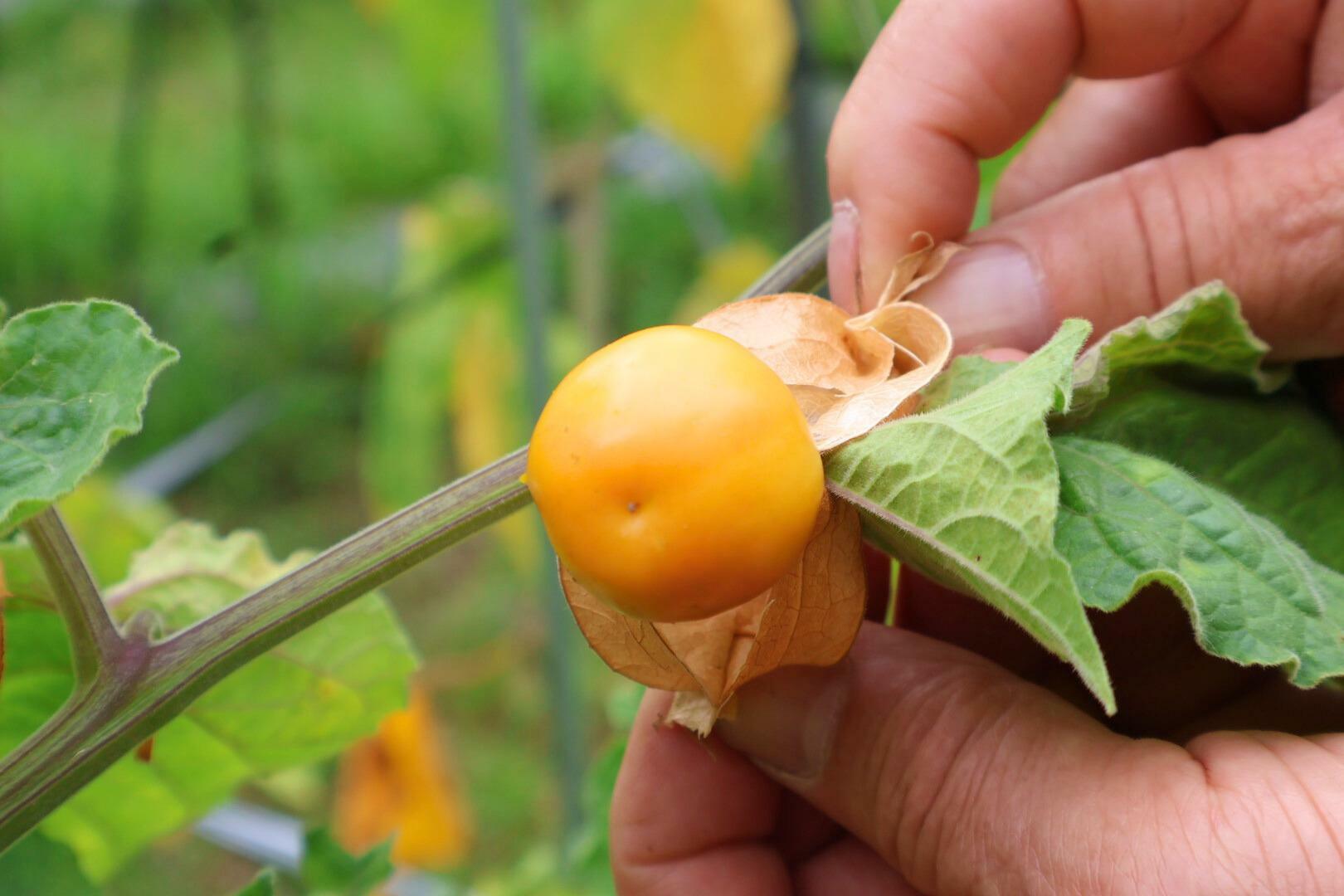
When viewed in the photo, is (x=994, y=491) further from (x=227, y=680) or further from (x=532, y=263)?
(x=532, y=263)

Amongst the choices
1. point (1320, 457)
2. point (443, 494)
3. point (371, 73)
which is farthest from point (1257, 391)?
point (371, 73)

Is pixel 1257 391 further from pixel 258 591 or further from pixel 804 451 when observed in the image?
pixel 258 591

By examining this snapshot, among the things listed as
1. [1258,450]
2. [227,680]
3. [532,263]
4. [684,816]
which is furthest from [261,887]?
[532,263]

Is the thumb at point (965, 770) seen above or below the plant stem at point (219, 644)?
below

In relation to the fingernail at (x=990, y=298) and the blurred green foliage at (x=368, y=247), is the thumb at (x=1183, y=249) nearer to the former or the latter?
the fingernail at (x=990, y=298)

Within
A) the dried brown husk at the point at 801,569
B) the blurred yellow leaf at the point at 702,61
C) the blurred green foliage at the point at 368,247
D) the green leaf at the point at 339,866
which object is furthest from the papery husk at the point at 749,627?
the blurred yellow leaf at the point at 702,61

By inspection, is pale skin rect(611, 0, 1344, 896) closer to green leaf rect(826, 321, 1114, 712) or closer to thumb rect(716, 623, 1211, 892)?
thumb rect(716, 623, 1211, 892)
